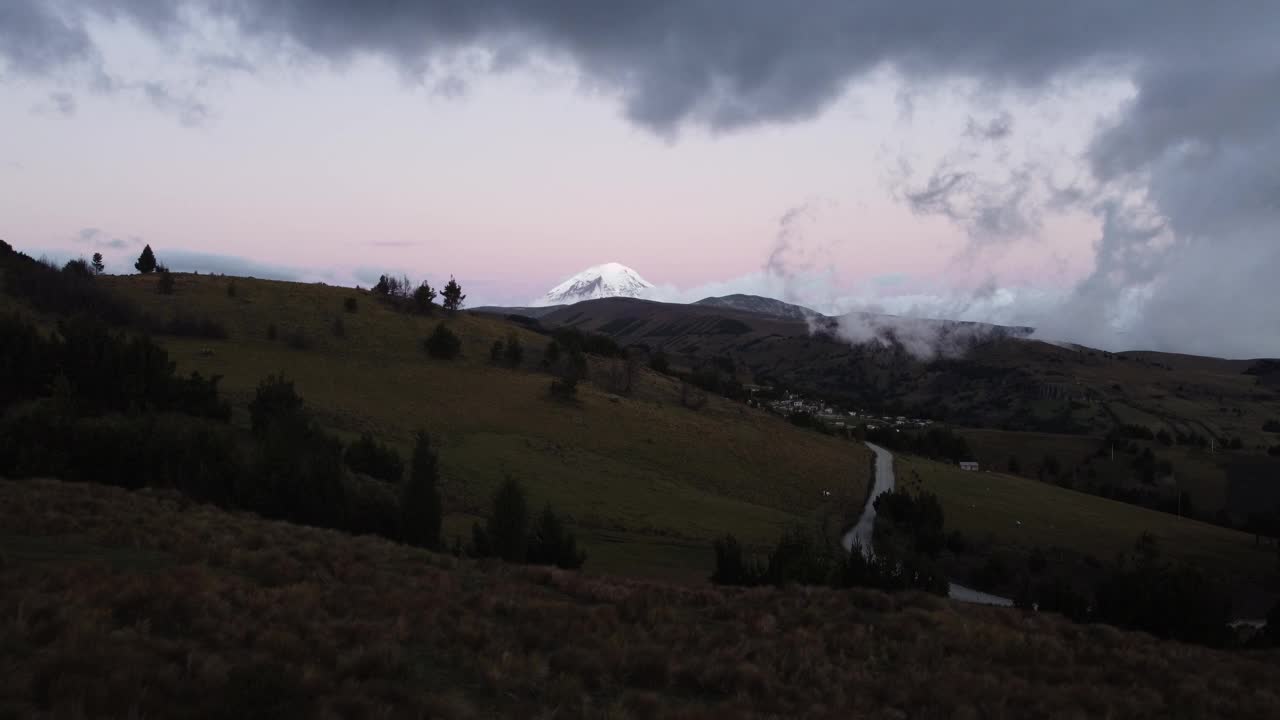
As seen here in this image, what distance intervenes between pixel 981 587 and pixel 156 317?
81766 mm

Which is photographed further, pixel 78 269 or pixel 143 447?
pixel 78 269

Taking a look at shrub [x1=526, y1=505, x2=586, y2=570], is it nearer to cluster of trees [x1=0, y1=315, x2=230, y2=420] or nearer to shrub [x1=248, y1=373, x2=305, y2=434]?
shrub [x1=248, y1=373, x2=305, y2=434]

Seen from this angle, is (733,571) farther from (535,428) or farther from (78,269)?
(78,269)

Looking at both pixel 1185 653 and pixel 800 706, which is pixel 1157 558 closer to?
pixel 1185 653

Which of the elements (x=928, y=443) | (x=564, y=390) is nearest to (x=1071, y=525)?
(x=564, y=390)

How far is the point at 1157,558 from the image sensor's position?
4928cm

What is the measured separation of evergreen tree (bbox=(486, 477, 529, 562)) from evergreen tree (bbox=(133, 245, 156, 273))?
332 ft

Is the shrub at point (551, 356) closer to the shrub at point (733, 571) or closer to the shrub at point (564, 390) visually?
the shrub at point (564, 390)

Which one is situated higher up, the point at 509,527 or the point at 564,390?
the point at 564,390

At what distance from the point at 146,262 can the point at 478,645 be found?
392 feet

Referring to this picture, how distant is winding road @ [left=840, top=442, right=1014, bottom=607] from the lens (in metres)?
38.6

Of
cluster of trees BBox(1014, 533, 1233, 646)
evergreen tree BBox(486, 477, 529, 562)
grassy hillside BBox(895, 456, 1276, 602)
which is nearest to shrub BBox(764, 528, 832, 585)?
cluster of trees BBox(1014, 533, 1233, 646)

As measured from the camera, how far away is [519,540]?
2680 centimetres

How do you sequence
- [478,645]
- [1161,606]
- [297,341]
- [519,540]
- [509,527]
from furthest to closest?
1. [297,341]
2. [509,527]
3. [519,540]
4. [1161,606]
5. [478,645]
